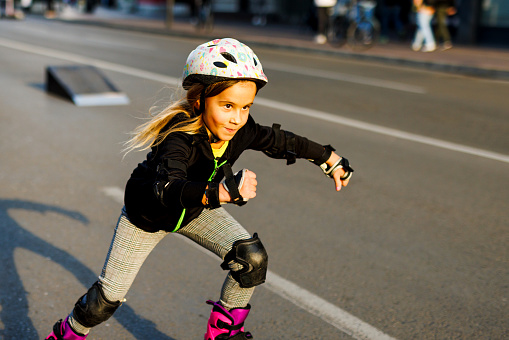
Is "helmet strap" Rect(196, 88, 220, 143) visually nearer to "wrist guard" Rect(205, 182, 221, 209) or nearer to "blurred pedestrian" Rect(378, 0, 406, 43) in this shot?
"wrist guard" Rect(205, 182, 221, 209)

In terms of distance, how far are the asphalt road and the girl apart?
48 cm

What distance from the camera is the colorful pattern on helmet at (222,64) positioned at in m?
2.76

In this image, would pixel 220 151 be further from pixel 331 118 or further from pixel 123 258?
pixel 331 118

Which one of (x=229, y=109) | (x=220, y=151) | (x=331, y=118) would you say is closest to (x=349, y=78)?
(x=331, y=118)

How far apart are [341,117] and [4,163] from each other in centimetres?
491

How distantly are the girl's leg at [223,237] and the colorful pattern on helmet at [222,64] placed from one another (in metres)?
0.60

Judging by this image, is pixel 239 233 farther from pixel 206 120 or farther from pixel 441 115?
pixel 441 115

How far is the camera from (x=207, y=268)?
4711 millimetres

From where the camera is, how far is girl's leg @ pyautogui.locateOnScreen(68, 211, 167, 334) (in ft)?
9.84

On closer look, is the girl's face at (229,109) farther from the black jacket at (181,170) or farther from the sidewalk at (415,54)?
the sidewalk at (415,54)

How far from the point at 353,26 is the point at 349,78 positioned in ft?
20.5

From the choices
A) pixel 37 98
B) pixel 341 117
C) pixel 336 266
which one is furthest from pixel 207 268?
pixel 37 98

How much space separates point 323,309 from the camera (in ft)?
13.4

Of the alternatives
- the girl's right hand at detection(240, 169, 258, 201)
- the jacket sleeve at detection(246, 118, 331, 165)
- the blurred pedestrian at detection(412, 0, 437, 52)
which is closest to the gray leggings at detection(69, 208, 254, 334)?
the jacket sleeve at detection(246, 118, 331, 165)
